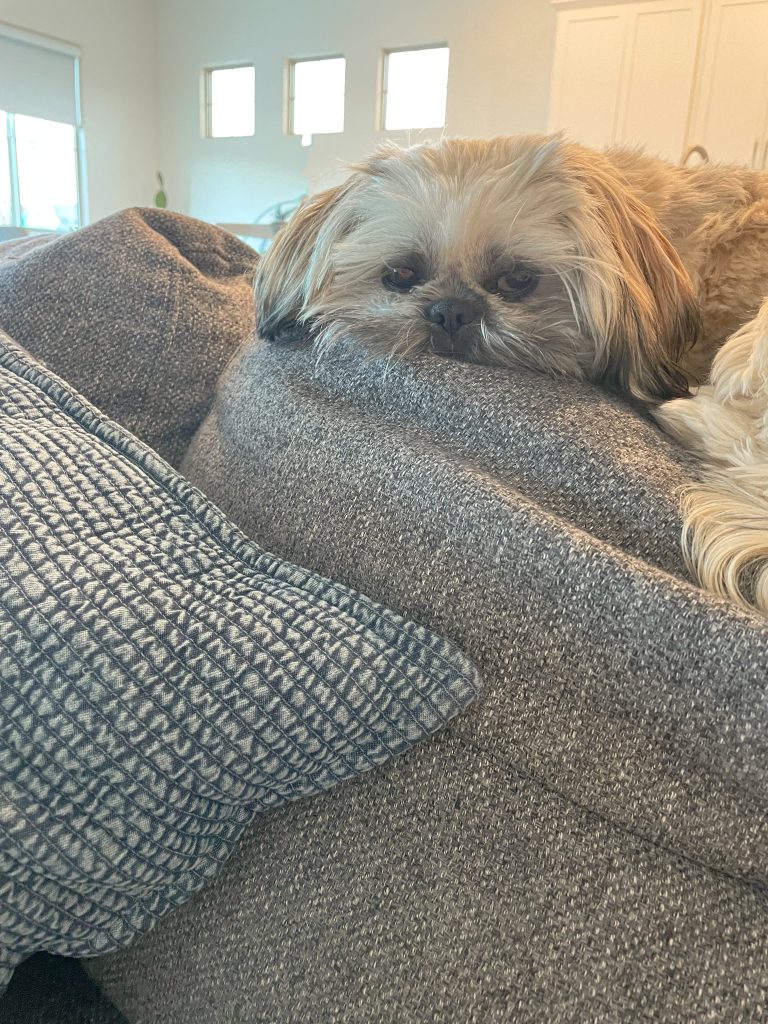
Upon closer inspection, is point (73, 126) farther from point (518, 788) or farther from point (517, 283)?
point (518, 788)

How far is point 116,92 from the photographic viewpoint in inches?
253

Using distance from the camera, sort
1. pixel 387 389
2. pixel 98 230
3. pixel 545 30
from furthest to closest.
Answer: pixel 545 30, pixel 98 230, pixel 387 389

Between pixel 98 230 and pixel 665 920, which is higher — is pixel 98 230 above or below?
above

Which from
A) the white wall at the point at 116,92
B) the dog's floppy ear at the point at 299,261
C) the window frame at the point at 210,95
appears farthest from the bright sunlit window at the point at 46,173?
the dog's floppy ear at the point at 299,261

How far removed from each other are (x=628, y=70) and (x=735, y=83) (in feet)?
1.83

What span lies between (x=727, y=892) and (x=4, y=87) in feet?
22.4

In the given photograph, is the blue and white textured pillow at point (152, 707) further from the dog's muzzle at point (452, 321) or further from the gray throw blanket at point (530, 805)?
the dog's muzzle at point (452, 321)

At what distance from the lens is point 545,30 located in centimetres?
493

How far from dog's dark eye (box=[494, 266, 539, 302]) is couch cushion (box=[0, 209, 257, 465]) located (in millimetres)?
347

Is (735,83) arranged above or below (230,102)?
below

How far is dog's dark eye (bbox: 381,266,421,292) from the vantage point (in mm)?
938

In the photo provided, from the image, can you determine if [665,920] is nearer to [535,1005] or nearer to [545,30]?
[535,1005]

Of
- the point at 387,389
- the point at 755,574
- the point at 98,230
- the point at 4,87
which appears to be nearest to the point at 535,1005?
the point at 755,574

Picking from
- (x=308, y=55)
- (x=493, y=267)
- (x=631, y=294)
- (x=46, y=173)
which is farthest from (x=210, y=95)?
(x=631, y=294)
